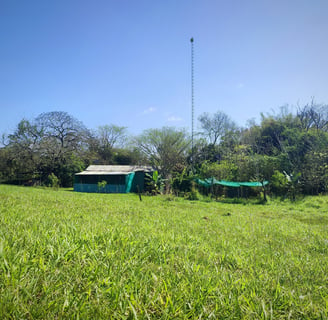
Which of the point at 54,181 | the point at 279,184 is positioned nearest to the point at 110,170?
the point at 54,181

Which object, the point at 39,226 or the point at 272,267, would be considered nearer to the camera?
→ the point at 272,267

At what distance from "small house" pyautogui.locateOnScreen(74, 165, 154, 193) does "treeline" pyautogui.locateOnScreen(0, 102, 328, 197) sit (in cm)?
238

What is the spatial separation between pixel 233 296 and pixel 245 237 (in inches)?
102

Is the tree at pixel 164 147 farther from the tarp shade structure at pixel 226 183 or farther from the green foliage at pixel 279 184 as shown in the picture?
the green foliage at pixel 279 184

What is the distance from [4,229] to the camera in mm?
2268

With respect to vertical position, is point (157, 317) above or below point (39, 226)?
below

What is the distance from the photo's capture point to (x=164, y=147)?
2577 cm

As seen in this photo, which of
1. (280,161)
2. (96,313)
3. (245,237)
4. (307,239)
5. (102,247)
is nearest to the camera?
(96,313)

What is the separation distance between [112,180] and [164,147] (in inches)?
292

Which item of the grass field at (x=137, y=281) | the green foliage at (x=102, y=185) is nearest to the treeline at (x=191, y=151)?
the green foliage at (x=102, y=185)

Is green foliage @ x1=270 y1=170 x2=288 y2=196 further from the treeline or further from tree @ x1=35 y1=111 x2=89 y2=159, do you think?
tree @ x1=35 y1=111 x2=89 y2=159

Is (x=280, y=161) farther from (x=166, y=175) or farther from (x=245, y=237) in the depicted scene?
(x=245, y=237)

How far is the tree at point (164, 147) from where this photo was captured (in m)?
25.3

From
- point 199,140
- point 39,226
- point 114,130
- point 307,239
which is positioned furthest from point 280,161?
point 114,130
